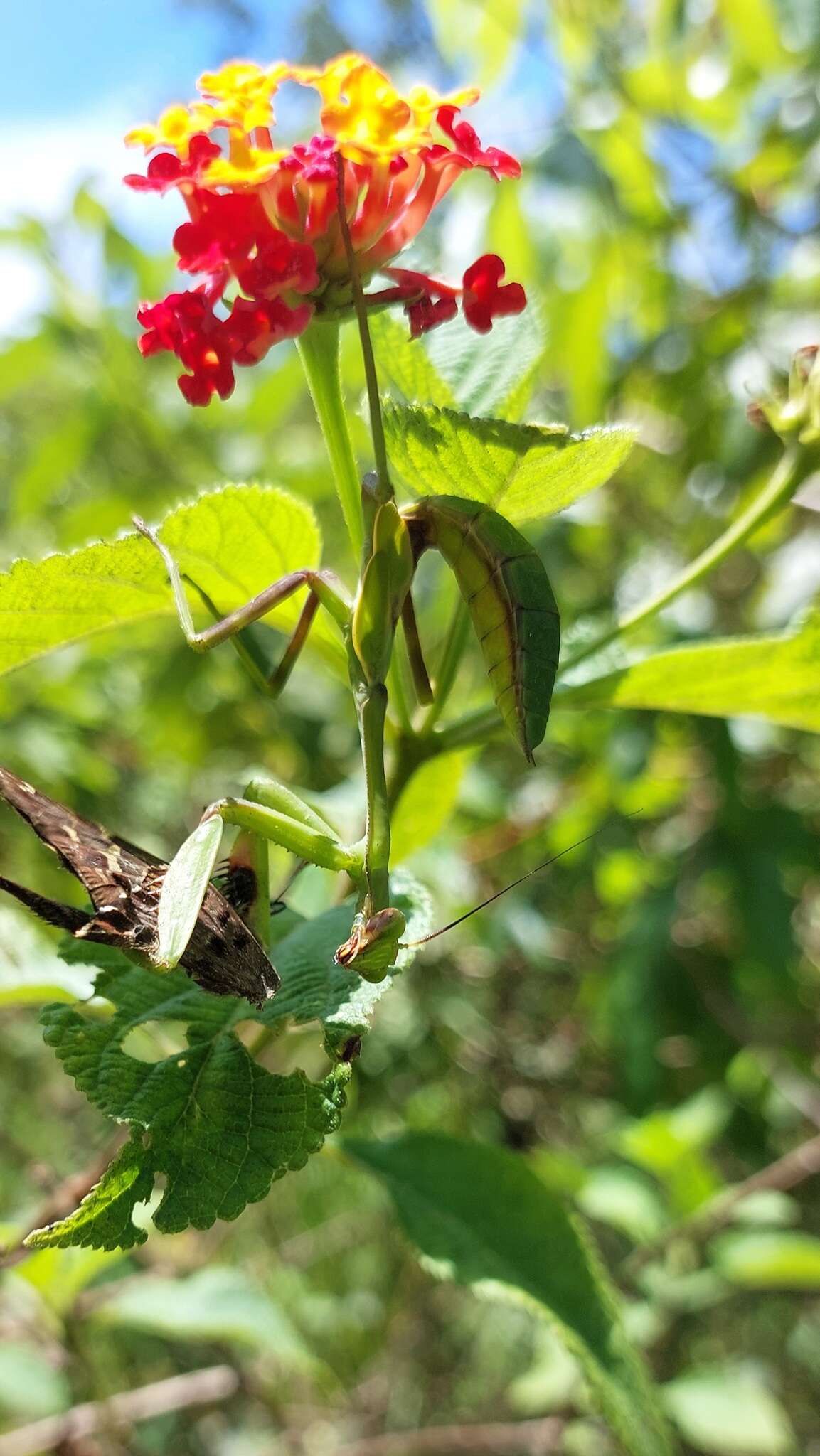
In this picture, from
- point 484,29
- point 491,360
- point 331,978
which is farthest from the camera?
point 484,29

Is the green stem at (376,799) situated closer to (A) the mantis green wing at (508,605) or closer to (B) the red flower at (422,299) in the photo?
(A) the mantis green wing at (508,605)

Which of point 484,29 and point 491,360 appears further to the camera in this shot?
point 484,29

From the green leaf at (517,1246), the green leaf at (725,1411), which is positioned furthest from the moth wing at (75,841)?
the green leaf at (725,1411)

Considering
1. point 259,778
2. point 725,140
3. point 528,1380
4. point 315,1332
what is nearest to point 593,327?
point 725,140

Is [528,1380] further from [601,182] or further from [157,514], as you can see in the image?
[601,182]

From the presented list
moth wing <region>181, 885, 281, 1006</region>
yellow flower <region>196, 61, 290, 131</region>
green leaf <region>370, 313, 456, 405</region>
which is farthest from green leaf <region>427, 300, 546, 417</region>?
moth wing <region>181, 885, 281, 1006</region>

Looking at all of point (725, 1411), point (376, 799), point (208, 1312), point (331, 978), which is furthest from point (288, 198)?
point (725, 1411)

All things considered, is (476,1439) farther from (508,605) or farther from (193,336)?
(193,336)
